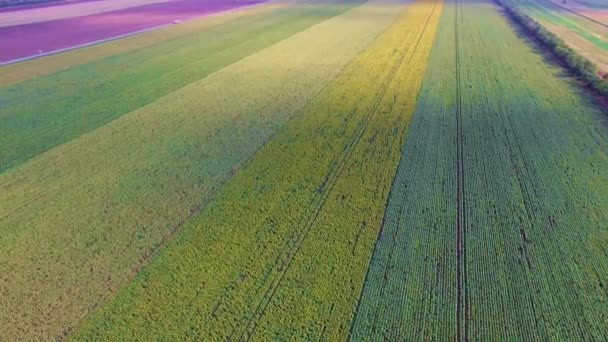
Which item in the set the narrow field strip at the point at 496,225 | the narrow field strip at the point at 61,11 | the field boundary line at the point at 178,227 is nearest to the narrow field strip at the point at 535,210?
the narrow field strip at the point at 496,225

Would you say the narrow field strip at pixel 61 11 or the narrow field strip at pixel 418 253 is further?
the narrow field strip at pixel 61 11

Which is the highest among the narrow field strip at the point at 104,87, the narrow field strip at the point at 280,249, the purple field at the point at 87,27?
the purple field at the point at 87,27

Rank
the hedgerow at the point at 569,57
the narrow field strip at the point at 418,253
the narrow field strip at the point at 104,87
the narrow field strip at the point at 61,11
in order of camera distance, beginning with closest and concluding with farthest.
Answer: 1. the narrow field strip at the point at 418,253
2. the narrow field strip at the point at 104,87
3. the hedgerow at the point at 569,57
4. the narrow field strip at the point at 61,11

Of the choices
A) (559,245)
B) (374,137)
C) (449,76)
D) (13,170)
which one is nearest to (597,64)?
(449,76)

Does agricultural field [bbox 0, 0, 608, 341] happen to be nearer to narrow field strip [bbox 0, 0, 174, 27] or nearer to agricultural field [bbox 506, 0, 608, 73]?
agricultural field [bbox 506, 0, 608, 73]

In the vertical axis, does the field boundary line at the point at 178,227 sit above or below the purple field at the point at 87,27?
below

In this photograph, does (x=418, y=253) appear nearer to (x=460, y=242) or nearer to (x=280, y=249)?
(x=460, y=242)

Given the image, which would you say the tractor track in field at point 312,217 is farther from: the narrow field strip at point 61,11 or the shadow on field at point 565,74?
the narrow field strip at point 61,11
